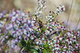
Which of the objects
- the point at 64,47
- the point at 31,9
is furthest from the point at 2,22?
the point at 64,47

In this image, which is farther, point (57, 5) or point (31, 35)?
point (57, 5)

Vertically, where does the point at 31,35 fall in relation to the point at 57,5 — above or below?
below

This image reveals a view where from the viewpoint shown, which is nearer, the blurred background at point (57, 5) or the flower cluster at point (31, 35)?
the flower cluster at point (31, 35)

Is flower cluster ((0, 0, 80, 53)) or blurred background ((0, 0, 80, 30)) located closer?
flower cluster ((0, 0, 80, 53))
